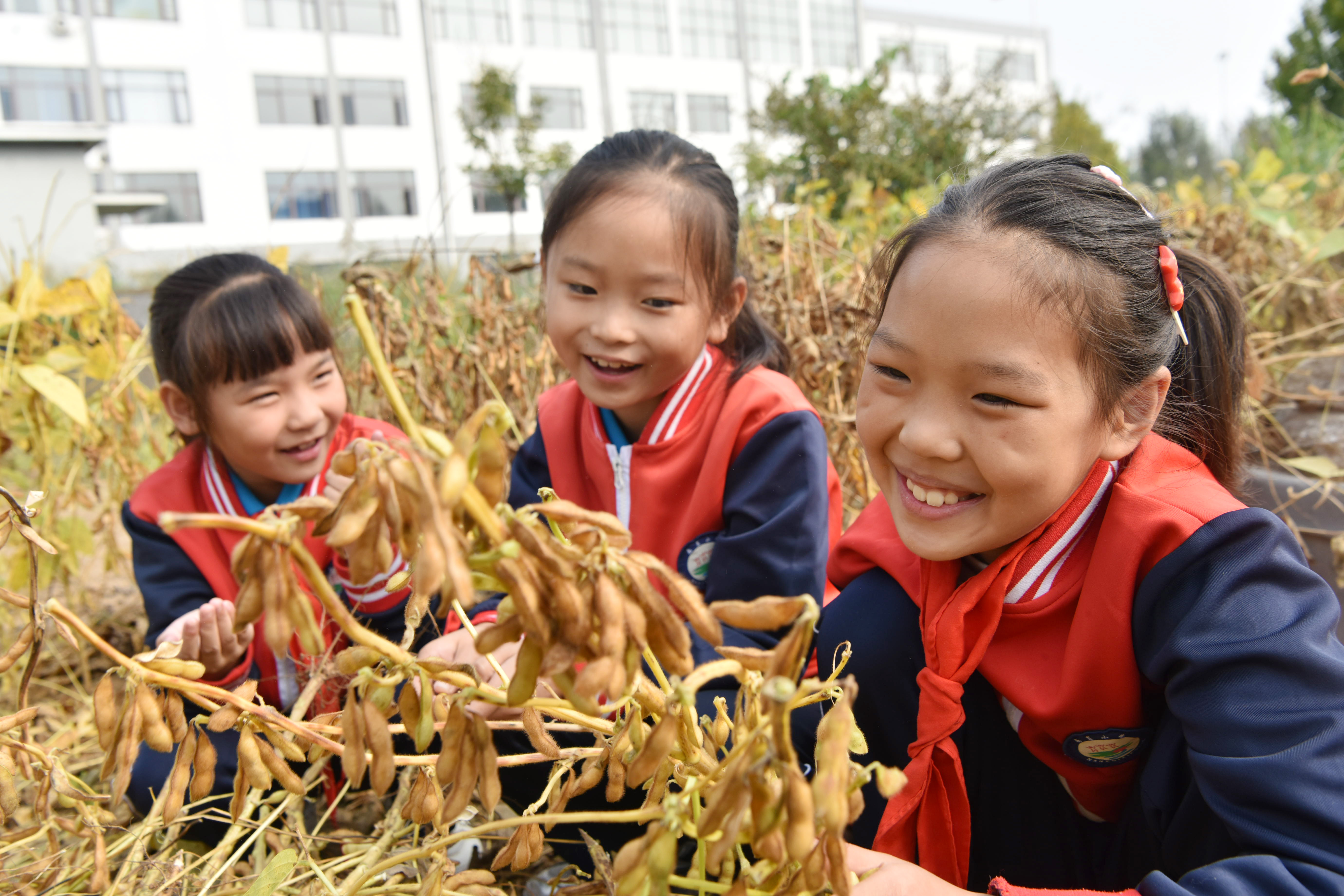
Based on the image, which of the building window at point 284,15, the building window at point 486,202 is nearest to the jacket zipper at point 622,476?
the building window at point 486,202

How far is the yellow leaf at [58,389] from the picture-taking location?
1.70 meters

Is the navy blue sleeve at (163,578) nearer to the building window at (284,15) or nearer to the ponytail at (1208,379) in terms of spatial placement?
the ponytail at (1208,379)

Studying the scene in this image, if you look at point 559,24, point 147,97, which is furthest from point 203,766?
point 559,24

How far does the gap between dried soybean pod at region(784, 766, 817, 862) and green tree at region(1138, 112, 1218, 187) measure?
4245 centimetres

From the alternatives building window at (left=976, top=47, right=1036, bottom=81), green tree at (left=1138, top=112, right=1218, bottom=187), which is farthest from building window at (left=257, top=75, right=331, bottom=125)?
green tree at (left=1138, top=112, right=1218, bottom=187)

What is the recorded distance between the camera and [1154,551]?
Answer: 3.26ft

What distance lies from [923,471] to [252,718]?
733 millimetres

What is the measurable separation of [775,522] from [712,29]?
3710 centimetres

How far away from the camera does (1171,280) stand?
1.06 m

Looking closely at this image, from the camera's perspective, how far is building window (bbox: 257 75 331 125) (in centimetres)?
2570

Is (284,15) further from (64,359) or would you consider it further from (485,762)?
(485,762)

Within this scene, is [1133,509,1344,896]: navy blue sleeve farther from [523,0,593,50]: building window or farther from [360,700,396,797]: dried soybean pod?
[523,0,593,50]: building window

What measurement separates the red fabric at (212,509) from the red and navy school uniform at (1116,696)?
107 centimetres

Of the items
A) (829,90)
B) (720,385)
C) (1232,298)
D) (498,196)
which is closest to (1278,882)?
(1232,298)
